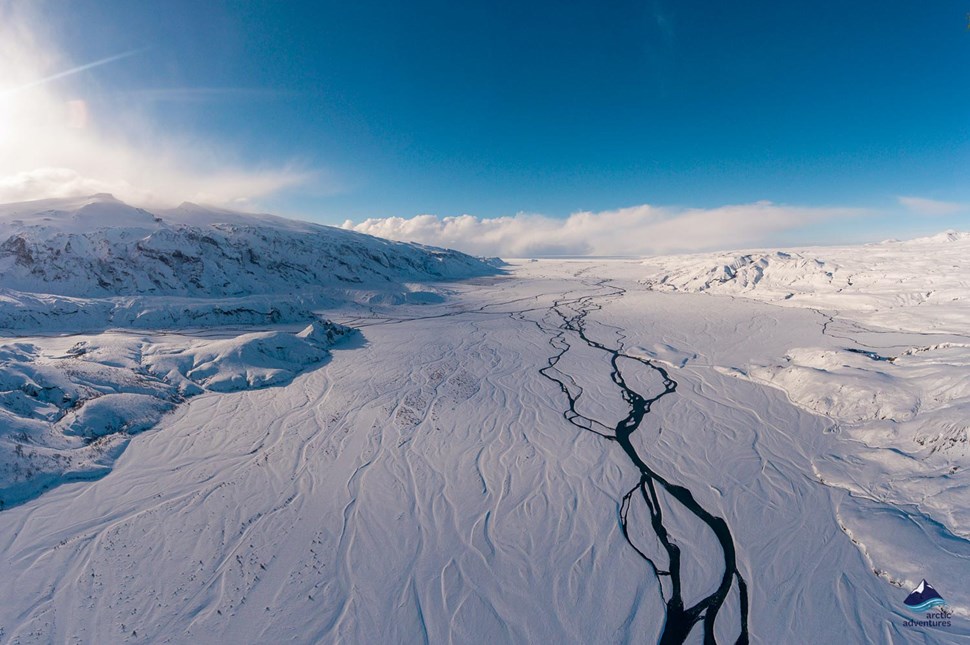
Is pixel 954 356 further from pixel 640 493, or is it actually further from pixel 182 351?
pixel 182 351

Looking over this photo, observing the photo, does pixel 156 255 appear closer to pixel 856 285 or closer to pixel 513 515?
pixel 513 515

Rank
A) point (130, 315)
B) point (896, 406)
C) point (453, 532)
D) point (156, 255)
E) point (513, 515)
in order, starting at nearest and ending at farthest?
point (453, 532) → point (513, 515) → point (896, 406) → point (130, 315) → point (156, 255)

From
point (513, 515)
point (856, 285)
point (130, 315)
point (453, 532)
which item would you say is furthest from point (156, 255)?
point (856, 285)

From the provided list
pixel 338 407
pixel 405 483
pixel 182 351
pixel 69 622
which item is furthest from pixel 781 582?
pixel 182 351

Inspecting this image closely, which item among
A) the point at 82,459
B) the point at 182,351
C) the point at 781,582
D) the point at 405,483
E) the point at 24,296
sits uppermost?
the point at 24,296

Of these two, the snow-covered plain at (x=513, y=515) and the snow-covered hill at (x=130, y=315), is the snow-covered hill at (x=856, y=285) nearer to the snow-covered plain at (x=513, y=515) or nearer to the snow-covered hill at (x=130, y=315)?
the snow-covered plain at (x=513, y=515)
